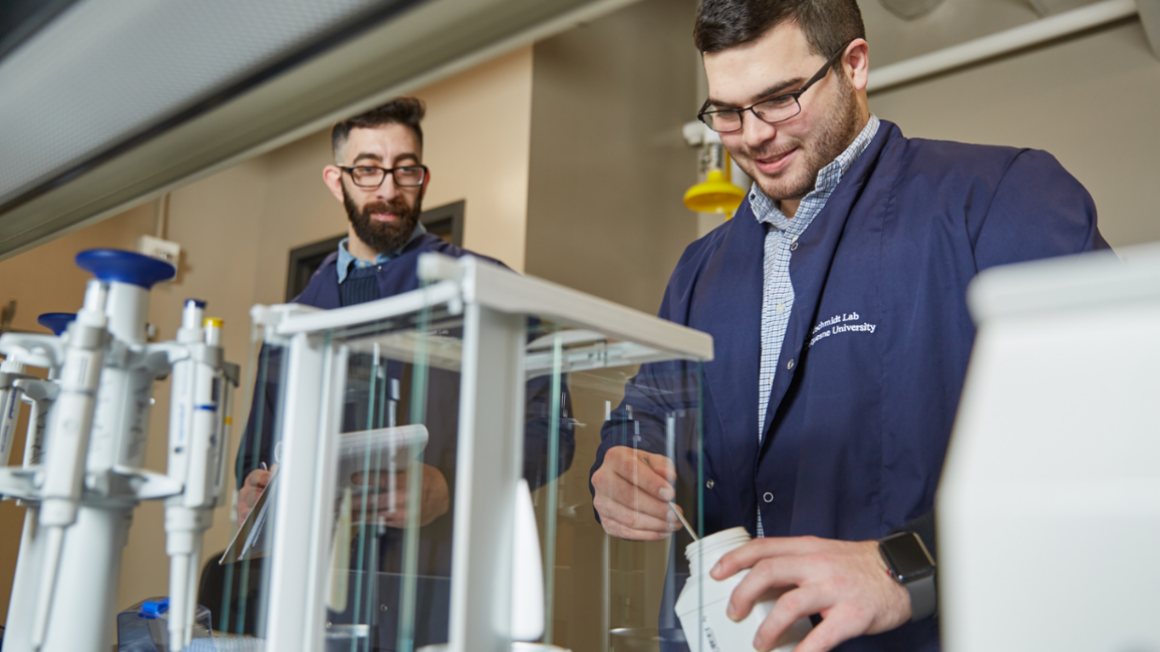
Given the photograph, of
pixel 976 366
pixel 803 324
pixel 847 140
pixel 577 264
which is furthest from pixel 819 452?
pixel 577 264

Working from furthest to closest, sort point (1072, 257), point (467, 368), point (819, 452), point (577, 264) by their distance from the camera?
1. point (577, 264)
2. point (819, 452)
3. point (1072, 257)
4. point (467, 368)

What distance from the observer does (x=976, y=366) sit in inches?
9.6

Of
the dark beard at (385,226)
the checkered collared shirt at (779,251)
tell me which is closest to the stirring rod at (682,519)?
the checkered collared shirt at (779,251)

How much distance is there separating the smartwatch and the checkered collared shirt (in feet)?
1.07

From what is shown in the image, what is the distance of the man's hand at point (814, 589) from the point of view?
66 centimetres

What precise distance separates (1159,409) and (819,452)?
34.8 inches

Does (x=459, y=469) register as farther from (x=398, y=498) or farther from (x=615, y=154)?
(x=615, y=154)

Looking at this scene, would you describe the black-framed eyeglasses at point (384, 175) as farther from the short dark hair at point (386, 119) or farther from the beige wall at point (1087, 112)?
the beige wall at point (1087, 112)

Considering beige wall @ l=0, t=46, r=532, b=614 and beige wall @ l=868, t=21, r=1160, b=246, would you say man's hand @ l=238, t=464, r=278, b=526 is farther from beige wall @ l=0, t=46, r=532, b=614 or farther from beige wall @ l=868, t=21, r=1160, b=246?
beige wall @ l=868, t=21, r=1160, b=246

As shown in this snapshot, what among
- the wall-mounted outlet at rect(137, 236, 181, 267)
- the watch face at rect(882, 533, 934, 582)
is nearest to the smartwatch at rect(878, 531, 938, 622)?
the watch face at rect(882, 533, 934, 582)

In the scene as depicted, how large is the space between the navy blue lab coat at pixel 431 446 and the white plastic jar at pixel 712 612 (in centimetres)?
17

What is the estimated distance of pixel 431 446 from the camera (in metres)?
0.54

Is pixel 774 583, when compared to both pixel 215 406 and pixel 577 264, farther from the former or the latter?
pixel 577 264

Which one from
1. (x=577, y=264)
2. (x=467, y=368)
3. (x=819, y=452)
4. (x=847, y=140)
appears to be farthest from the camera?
(x=577, y=264)
